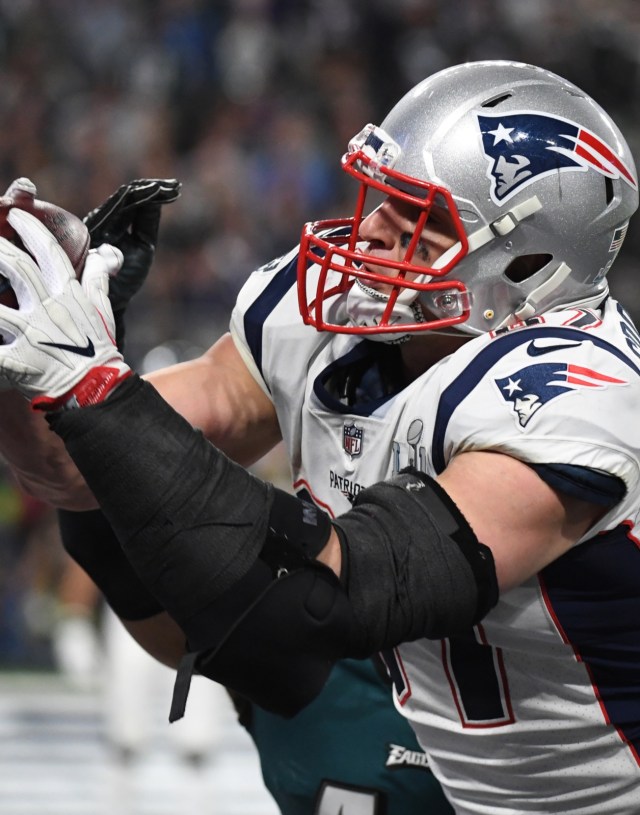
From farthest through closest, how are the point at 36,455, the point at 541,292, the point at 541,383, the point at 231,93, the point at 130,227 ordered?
the point at 231,93, the point at 130,227, the point at 36,455, the point at 541,292, the point at 541,383

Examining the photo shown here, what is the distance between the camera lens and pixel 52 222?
1738 millimetres

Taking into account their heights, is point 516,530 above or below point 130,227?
below

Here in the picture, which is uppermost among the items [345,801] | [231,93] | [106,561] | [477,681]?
[477,681]

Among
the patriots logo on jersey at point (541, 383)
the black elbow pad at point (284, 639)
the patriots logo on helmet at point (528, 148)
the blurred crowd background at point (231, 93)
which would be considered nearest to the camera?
the black elbow pad at point (284, 639)

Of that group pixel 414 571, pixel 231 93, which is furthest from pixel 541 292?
pixel 231 93

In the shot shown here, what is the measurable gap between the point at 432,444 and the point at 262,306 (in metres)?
0.55

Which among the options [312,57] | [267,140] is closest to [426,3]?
[312,57]

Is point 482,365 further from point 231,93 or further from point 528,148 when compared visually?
point 231,93

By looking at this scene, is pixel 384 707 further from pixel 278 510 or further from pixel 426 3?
pixel 426 3

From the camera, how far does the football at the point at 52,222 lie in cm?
165

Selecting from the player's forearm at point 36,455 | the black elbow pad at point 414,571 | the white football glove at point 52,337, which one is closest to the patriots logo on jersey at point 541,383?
the black elbow pad at point 414,571

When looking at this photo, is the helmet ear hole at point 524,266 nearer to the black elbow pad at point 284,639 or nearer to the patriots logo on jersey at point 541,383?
the patriots logo on jersey at point 541,383

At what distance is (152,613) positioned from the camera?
2.35 m

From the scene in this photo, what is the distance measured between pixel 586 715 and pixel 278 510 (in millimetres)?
586
